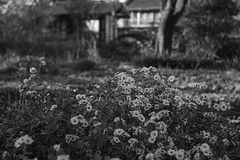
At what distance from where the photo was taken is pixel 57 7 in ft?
86.9

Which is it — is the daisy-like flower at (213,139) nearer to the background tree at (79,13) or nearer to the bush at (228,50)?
the bush at (228,50)

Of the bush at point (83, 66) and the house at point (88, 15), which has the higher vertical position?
the house at point (88, 15)

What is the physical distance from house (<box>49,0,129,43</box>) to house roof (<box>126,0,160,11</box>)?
6.37 m

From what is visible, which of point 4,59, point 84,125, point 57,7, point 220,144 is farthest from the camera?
point 57,7

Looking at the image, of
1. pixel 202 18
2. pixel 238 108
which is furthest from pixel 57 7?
pixel 238 108

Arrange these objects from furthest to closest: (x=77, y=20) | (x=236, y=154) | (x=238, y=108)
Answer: (x=77, y=20) → (x=238, y=108) → (x=236, y=154)

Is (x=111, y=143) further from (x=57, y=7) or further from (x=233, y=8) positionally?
(x=57, y=7)

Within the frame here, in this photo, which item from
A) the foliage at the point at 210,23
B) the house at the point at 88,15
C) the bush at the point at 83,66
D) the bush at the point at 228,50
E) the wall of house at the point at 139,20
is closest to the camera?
the bush at the point at 83,66

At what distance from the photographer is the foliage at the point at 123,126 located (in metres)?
2.29

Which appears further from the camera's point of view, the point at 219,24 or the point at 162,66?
the point at 219,24

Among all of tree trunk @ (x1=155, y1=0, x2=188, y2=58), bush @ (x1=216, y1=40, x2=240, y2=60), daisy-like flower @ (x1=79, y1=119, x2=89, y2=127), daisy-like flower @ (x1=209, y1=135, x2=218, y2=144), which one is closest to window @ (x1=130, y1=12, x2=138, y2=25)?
bush @ (x1=216, y1=40, x2=240, y2=60)

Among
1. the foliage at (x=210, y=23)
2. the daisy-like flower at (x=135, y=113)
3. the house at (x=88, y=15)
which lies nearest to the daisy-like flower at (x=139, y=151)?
the daisy-like flower at (x=135, y=113)

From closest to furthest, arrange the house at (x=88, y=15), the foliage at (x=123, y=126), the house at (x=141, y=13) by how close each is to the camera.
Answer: the foliage at (x=123, y=126) < the house at (x=88, y=15) < the house at (x=141, y=13)

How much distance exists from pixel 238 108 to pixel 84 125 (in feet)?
10.1
